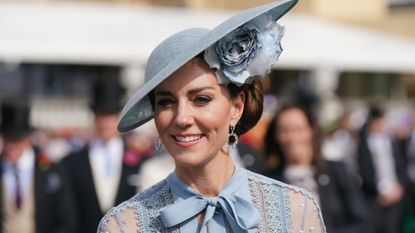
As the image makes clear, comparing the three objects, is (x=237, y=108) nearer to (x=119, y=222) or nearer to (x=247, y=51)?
(x=247, y=51)

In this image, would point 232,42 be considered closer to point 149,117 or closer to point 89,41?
point 149,117

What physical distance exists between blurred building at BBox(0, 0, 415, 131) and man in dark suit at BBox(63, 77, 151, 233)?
9769mm

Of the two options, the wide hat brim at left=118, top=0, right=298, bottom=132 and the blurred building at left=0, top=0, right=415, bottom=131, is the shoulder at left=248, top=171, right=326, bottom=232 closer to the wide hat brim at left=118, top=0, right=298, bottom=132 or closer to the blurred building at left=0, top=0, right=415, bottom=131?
the wide hat brim at left=118, top=0, right=298, bottom=132

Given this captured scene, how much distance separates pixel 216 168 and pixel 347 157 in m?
12.5

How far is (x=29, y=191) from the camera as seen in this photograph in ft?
30.0

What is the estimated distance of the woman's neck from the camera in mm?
3316

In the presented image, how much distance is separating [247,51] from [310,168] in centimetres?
396

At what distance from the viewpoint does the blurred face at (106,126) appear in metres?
9.22

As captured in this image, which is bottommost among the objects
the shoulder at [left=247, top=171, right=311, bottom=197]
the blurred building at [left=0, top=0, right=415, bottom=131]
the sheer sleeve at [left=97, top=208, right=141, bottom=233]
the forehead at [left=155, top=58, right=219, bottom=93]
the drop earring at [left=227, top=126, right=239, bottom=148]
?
the sheer sleeve at [left=97, top=208, right=141, bottom=233]

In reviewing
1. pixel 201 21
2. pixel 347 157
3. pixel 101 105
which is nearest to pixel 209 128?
pixel 101 105

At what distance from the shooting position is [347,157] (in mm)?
15688

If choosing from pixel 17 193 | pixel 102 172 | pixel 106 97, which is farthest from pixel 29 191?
pixel 106 97

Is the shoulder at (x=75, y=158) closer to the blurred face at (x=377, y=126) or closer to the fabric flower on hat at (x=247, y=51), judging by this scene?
the fabric flower on hat at (x=247, y=51)

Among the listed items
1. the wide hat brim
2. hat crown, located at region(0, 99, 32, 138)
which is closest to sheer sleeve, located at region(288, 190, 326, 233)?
the wide hat brim
